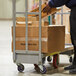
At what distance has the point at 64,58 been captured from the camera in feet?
14.2

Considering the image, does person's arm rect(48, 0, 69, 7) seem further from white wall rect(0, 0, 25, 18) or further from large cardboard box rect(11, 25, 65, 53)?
white wall rect(0, 0, 25, 18)

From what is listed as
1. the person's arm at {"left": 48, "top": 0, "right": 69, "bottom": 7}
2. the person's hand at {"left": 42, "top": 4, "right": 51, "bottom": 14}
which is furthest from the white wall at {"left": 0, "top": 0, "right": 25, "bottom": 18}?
the person's arm at {"left": 48, "top": 0, "right": 69, "bottom": 7}

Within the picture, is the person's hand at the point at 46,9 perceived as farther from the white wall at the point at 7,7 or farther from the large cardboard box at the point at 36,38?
the white wall at the point at 7,7

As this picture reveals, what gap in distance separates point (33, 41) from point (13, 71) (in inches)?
20.1

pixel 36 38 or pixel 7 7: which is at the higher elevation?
pixel 7 7

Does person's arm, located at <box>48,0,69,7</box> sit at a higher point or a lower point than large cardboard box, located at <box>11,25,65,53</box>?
higher

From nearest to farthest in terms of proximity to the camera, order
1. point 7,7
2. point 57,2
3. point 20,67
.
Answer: point 57,2 < point 20,67 < point 7,7

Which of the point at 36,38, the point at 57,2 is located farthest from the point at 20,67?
the point at 57,2

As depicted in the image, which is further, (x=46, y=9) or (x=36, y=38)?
(x=46, y=9)

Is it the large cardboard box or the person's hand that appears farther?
the person's hand

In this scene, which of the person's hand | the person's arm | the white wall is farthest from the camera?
the white wall

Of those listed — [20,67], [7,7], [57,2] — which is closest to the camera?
[57,2]

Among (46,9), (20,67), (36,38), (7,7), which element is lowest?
(20,67)

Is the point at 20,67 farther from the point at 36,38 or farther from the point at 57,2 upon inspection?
the point at 57,2
